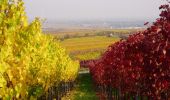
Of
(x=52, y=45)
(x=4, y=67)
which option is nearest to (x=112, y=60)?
(x=52, y=45)

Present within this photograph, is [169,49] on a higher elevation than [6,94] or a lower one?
higher

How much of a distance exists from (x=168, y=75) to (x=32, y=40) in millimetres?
5571

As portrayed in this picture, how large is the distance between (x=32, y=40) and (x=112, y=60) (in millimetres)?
10202

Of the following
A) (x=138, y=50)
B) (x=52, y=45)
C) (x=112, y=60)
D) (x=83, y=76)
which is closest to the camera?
(x=138, y=50)

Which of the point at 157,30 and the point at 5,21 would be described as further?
the point at 5,21

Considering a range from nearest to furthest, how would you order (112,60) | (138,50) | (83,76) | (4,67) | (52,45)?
(4,67) → (138,50) → (112,60) → (52,45) → (83,76)

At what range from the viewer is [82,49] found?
12862cm

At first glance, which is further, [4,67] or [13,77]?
[13,77]

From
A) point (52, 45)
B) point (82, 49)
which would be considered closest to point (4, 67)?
point (52, 45)

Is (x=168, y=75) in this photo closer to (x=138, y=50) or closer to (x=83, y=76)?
(x=138, y=50)

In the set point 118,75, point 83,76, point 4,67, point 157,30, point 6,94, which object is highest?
point 157,30

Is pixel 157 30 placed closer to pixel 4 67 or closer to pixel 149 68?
pixel 149 68

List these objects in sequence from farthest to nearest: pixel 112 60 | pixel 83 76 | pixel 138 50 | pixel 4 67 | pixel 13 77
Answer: pixel 83 76 < pixel 112 60 < pixel 13 77 < pixel 138 50 < pixel 4 67

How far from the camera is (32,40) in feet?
51.3
